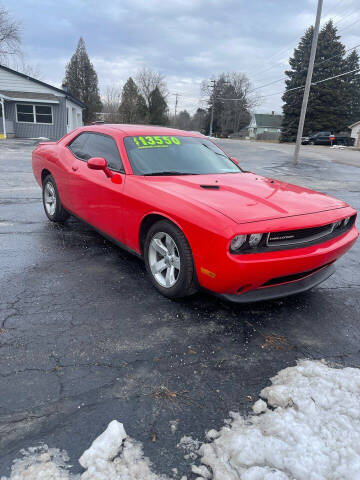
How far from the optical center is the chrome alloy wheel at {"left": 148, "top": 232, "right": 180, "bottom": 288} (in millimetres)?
3006

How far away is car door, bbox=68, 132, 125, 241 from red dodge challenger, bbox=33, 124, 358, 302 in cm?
1

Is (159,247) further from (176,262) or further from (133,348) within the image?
(133,348)

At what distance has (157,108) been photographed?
65062 mm

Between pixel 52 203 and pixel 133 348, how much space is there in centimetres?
350

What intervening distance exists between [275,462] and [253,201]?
187cm

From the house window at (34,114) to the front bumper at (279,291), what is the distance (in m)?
26.6

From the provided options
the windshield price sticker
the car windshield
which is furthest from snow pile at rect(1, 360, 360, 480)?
the windshield price sticker

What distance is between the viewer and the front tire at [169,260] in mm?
2814

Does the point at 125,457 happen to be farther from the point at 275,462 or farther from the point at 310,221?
the point at 310,221

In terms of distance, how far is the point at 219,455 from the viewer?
1.67 m

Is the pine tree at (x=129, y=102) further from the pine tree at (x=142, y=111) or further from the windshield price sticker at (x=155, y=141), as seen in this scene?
the windshield price sticker at (x=155, y=141)

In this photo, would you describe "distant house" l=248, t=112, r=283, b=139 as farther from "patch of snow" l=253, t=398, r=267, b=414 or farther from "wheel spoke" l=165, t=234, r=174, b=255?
"patch of snow" l=253, t=398, r=267, b=414

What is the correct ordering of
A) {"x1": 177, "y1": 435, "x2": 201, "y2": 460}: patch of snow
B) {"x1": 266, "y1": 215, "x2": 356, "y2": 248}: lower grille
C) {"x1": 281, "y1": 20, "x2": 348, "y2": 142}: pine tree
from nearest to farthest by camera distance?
{"x1": 177, "y1": 435, "x2": 201, "y2": 460}: patch of snow < {"x1": 266, "y1": 215, "x2": 356, "y2": 248}: lower grille < {"x1": 281, "y1": 20, "x2": 348, "y2": 142}: pine tree

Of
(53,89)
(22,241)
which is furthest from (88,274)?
(53,89)
